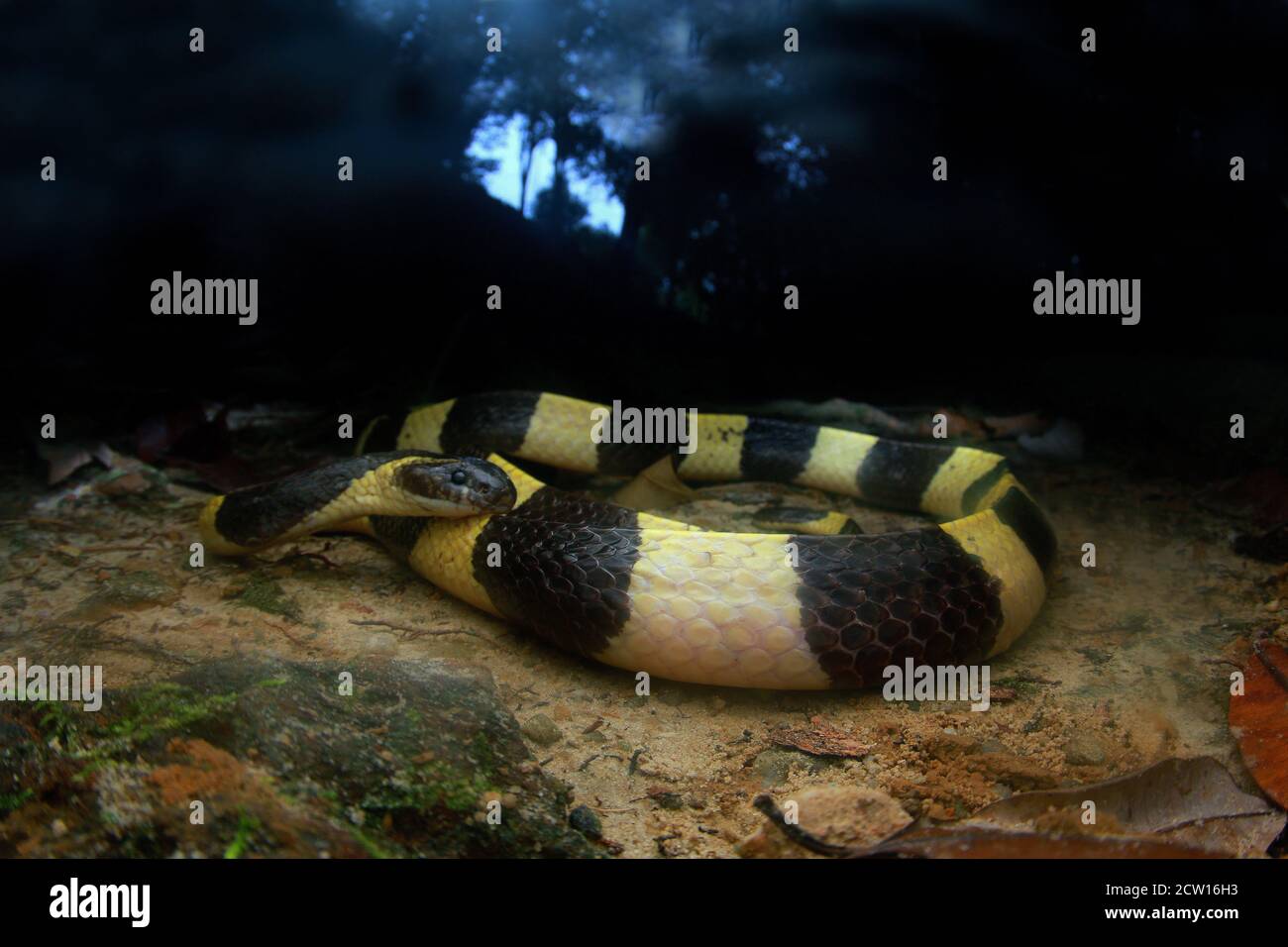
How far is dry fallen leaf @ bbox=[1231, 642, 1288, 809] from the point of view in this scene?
193 centimetres

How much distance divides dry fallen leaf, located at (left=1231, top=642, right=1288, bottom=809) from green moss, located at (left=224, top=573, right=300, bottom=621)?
2731mm

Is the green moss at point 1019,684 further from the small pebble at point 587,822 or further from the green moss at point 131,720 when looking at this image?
the green moss at point 131,720

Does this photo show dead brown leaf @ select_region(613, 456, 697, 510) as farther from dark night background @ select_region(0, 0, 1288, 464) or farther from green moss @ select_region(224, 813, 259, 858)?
green moss @ select_region(224, 813, 259, 858)

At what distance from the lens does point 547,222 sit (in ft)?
12.6

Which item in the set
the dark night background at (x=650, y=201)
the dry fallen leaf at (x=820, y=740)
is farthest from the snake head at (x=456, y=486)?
the dark night background at (x=650, y=201)

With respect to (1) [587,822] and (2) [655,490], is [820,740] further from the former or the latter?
(2) [655,490]

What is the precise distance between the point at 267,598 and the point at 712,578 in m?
1.57

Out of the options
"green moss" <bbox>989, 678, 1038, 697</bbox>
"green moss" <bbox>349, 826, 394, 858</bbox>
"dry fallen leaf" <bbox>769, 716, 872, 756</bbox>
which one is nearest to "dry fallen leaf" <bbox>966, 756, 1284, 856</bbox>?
"dry fallen leaf" <bbox>769, 716, 872, 756</bbox>

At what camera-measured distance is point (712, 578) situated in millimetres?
2479

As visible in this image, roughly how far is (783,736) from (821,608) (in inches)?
14.8

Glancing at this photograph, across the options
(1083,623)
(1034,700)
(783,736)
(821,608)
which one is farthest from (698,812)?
(1083,623)

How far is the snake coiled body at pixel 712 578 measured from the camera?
243cm

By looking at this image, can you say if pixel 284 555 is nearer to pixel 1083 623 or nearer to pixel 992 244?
pixel 1083 623

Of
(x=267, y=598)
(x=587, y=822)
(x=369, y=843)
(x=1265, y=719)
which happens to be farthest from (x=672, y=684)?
(x=1265, y=719)
